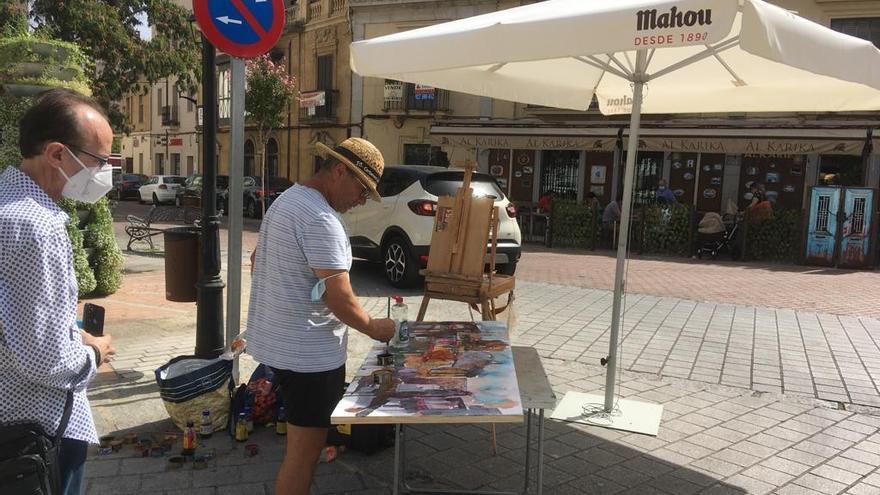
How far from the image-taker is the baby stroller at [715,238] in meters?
14.5

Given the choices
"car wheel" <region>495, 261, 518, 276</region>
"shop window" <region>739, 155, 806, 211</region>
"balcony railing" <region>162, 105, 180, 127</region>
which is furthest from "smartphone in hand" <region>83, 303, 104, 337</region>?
"balcony railing" <region>162, 105, 180, 127</region>

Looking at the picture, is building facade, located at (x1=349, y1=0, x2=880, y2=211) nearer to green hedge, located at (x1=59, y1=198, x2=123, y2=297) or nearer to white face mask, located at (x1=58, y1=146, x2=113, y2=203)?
green hedge, located at (x1=59, y1=198, x2=123, y2=297)

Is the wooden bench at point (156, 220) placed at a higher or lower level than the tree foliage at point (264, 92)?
lower

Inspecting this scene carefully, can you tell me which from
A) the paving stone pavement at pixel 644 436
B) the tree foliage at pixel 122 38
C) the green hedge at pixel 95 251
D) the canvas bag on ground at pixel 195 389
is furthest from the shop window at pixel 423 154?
the canvas bag on ground at pixel 195 389

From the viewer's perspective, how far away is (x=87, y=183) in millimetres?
1864

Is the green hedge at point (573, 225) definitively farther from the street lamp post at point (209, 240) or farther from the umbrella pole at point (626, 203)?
the street lamp post at point (209, 240)

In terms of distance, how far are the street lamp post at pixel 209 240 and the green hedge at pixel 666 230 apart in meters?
12.4

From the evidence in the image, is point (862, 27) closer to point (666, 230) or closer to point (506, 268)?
point (666, 230)

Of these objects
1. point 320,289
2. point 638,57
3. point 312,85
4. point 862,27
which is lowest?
point 320,289

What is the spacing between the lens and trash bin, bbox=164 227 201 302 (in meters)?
4.75

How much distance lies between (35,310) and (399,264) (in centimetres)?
751

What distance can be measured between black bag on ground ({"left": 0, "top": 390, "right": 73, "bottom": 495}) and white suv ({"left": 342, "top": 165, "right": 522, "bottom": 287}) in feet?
23.1

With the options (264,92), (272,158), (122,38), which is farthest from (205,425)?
(272,158)

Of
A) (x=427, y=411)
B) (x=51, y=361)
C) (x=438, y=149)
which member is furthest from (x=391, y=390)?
(x=438, y=149)
